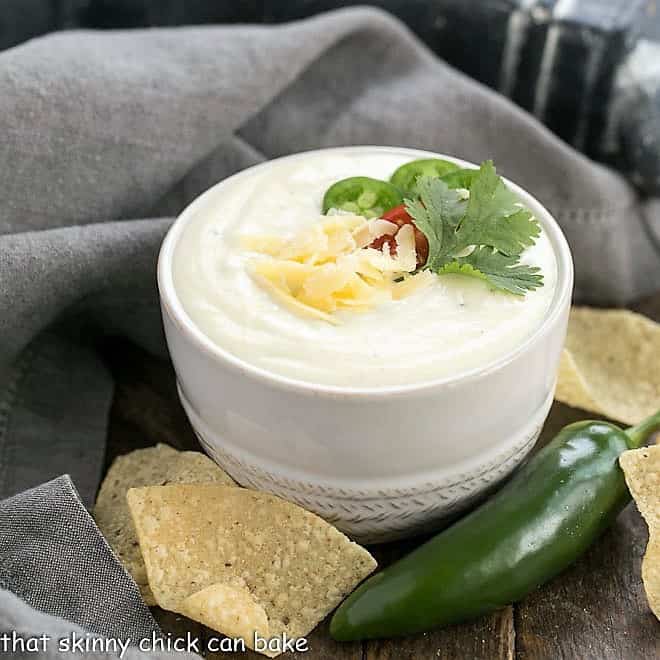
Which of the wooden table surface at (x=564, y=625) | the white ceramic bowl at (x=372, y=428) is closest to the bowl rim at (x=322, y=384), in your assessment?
the white ceramic bowl at (x=372, y=428)

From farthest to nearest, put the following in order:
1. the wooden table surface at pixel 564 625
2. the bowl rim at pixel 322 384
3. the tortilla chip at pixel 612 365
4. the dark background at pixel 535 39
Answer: the dark background at pixel 535 39, the tortilla chip at pixel 612 365, the wooden table surface at pixel 564 625, the bowl rim at pixel 322 384

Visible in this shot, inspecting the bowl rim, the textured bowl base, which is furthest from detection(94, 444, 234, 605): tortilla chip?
the bowl rim

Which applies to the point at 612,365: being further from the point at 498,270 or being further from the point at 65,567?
the point at 65,567

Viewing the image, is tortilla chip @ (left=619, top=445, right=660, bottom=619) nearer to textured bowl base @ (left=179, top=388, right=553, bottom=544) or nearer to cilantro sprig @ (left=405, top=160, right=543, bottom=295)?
textured bowl base @ (left=179, top=388, right=553, bottom=544)

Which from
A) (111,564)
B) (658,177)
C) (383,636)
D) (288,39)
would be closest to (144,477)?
(111,564)

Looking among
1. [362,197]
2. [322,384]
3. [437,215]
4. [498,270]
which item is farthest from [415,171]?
[322,384]

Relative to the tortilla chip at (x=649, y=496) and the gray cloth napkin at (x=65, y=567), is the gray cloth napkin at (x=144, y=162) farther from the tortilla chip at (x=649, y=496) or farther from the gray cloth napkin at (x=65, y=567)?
the tortilla chip at (x=649, y=496)

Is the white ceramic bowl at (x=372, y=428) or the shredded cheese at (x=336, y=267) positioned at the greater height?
the shredded cheese at (x=336, y=267)
